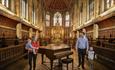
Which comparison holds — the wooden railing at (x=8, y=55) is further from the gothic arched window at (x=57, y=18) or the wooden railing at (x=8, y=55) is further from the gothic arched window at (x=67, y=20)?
the gothic arched window at (x=57, y=18)

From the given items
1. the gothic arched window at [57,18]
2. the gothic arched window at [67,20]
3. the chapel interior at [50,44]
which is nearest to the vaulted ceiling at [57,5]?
the gothic arched window at [57,18]

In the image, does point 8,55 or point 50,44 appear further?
point 50,44

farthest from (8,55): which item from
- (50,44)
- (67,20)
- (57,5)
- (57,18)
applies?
(57,5)

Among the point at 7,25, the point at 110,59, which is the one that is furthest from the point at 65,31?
the point at 110,59

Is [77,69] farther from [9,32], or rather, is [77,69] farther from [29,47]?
[9,32]

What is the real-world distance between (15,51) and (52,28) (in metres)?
32.8

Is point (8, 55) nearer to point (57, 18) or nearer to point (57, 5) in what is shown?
point (57, 18)

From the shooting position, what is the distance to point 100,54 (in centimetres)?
1152

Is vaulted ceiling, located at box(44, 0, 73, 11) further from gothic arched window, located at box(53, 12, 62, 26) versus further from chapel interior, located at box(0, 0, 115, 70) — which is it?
chapel interior, located at box(0, 0, 115, 70)

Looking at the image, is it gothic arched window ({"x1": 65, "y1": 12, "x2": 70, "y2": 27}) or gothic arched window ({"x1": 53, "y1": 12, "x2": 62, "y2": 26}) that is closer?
gothic arched window ({"x1": 65, "y1": 12, "x2": 70, "y2": 27})

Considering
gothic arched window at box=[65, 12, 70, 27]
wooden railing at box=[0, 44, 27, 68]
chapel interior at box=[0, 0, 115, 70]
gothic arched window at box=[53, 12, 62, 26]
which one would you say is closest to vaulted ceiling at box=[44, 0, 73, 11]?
gothic arched window at box=[53, 12, 62, 26]

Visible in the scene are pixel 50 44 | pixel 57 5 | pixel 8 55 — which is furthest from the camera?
pixel 57 5

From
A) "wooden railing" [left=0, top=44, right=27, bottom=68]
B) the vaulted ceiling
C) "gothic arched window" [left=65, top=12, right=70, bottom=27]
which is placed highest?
the vaulted ceiling

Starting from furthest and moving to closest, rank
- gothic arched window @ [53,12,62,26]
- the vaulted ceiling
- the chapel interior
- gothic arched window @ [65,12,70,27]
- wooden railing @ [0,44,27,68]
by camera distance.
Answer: gothic arched window @ [53,12,62,26], gothic arched window @ [65,12,70,27], the vaulted ceiling, wooden railing @ [0,44,27,68], the chapel interior
